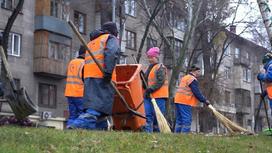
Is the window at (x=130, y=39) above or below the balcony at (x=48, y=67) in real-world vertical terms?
above

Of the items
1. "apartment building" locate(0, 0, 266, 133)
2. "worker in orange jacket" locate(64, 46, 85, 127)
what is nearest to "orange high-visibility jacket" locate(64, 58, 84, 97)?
"worker in orange jacket" locate(64, 46, 85, 127)

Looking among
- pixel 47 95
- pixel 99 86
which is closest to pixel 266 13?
pixel 99 86

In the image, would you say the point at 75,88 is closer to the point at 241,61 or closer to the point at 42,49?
the point at 42,49

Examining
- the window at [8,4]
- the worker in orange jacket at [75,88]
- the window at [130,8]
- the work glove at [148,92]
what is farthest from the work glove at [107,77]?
the window at [130,8]

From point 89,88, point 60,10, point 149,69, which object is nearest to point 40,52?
point 60,10

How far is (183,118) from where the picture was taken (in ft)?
42.1

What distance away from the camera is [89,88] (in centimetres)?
938

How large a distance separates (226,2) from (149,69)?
18790mm

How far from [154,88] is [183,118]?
4.02 feet

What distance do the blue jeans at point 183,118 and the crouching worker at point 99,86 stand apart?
3570mm

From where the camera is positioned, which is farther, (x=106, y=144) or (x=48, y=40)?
(x=48, y=40)

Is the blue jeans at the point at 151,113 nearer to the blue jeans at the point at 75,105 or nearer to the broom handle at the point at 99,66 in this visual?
the broom handle at the point at 99,66

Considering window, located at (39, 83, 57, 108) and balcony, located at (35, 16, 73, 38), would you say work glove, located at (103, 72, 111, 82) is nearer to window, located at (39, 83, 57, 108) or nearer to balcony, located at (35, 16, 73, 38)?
window, located at (39, 83, 57, 108)

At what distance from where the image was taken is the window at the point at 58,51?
35.5 meters
